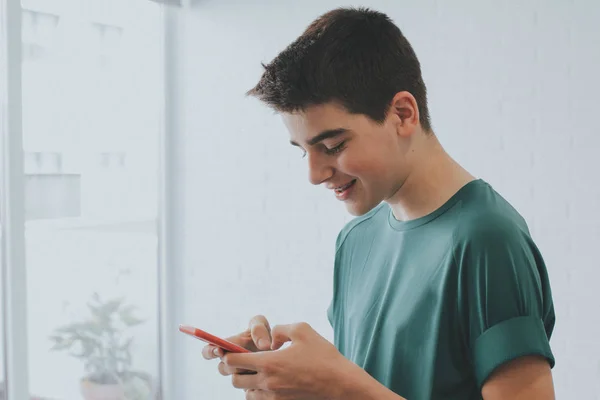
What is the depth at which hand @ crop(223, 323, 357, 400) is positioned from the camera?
884 mm

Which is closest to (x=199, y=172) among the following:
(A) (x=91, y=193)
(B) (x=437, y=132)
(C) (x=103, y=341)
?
(A) (x=91, y=193)

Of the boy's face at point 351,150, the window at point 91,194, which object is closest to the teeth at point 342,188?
the boy's face at point 351,150

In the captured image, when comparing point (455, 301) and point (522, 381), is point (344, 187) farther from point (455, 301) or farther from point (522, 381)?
point (522, 381)

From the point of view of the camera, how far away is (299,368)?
88 cm

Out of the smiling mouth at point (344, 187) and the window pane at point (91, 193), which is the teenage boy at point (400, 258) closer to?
the smiling mouth at point (344, 187)

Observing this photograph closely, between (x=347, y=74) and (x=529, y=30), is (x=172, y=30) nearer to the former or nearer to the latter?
(x=529, y=30)

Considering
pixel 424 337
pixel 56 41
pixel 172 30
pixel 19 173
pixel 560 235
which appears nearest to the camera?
pixel 424 337

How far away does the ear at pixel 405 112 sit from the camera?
98 centimetres

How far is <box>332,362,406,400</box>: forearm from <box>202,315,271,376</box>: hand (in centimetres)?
13

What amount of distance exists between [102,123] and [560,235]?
5.64 ft

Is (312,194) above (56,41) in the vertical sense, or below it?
below

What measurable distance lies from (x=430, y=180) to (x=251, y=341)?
0.37 metres

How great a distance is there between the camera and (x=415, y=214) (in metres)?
1.04

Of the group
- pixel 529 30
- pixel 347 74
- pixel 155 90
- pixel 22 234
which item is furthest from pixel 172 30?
pixel 347 74
